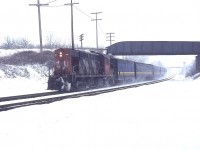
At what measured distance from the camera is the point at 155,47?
59625 millimetres

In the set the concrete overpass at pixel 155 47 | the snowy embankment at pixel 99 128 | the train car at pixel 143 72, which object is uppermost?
the concrete overpass at pixel 155 47

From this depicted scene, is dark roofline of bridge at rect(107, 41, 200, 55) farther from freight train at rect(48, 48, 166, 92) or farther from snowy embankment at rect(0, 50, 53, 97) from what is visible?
freight train at rect(48, 48, 166, 92)

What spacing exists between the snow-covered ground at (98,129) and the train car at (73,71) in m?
11.2

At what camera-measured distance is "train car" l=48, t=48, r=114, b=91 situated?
2441 centimetres

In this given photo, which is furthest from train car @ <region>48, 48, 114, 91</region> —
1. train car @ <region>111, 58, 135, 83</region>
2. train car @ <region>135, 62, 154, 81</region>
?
train car @ <region>135, 62, 154, 81</region>

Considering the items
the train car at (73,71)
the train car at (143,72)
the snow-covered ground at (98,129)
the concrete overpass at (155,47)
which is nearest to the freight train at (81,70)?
the train car at (73,71)

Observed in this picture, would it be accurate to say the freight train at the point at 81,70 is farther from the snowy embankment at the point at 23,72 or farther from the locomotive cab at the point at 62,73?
the snowy embankment at the point at 23,72

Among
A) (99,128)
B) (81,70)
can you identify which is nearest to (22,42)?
(81,70)

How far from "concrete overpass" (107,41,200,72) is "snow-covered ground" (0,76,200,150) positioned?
46.1 metres

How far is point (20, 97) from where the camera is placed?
18781mm

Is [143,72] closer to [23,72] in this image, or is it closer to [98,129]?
[23,72]

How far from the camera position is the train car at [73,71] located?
24406mm

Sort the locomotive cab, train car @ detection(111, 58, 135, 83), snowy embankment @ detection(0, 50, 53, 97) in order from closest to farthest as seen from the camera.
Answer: the locomotive cab < snowy embankment @ detection(0, 50, 53, 97) < train car @ detection(111, 58, 135, 83)

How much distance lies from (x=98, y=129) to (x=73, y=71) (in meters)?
16.4
